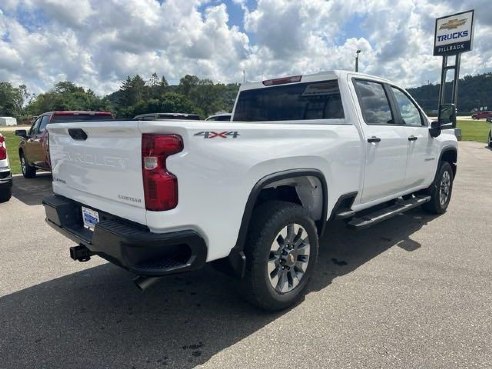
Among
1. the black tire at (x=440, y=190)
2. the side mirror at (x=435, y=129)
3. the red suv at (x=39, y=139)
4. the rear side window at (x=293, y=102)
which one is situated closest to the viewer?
the rear side window at (x=293, y=102)

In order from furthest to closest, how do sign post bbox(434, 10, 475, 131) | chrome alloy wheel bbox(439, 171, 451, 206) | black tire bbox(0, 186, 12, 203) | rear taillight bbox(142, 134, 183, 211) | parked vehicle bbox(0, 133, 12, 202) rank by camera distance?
sign post bbox(434, 10, 475, 131) → black tire bbox(0, 186, 12, 203) → parked vehicle bbox(0, 133, 12, 202) → chrome alloy wheel bbox(439, 171, 451, 206) → rear taillight bbox(142, 134, 183, 211)

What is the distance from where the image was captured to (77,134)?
9.99 feet

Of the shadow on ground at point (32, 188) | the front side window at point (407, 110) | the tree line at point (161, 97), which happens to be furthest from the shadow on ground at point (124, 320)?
the tree line at point (161, 97)

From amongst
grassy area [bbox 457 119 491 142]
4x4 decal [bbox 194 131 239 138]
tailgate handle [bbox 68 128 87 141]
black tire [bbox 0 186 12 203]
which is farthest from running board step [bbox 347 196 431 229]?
grassy area [bbox 457 119 491 142]

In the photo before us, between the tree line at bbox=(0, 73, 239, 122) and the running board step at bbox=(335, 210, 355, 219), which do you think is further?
the tree line at bbox=(0, 73, 239, 122)

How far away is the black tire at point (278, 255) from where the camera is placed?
2.92 m

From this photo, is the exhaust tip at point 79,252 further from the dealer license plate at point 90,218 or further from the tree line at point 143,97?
the tree line at point 143,97

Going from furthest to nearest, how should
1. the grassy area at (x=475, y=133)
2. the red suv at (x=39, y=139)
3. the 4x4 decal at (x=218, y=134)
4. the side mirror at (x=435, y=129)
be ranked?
the grassy area at (x=475, y=133) → the red suv at (x=39, y=139) → the side mirror at (x=435, y=129) → the 4x4 decal at (x=218, y=134)

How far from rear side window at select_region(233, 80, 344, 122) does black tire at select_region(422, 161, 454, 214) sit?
2.67m

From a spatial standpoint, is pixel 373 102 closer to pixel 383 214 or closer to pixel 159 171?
pixel 383 214

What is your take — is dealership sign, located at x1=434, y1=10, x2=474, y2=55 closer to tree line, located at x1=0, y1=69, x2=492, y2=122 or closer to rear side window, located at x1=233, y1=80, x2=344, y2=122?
rear side window, located at x1=233, y1=80, x2=344, y2=122

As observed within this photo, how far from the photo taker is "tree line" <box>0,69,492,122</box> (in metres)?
88.8

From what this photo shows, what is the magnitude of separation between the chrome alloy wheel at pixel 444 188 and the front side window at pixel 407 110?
4.09ft

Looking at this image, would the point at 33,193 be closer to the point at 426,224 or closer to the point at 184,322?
the point at 184,322
